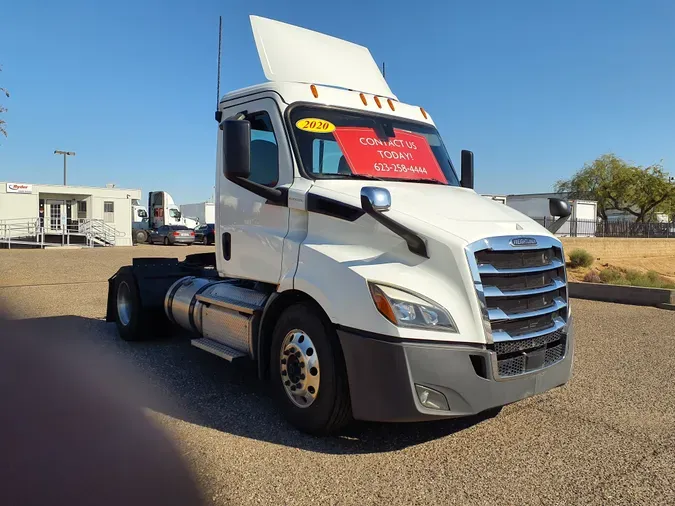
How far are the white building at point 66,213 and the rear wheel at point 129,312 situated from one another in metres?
26.4

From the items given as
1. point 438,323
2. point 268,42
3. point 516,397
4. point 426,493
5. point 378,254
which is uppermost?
point 268,42

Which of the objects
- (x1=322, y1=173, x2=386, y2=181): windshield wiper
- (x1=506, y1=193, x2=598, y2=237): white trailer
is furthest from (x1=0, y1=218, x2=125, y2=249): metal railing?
(x1=322, y1=173, x2=386, y2=181): windshield wiper

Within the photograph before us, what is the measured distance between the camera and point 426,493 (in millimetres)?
3240

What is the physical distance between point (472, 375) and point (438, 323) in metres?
0.40

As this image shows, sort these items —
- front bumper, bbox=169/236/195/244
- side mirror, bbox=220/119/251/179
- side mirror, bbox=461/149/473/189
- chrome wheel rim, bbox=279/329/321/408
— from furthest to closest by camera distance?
1. front bumper, bbox=169/236/195/244
2. side mirror, bbox=461/149/473/189
3. side mirror, bbox=220/119/251/179
4. chrome wheel rim, bbox=279/329/321/408

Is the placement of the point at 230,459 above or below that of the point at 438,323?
below

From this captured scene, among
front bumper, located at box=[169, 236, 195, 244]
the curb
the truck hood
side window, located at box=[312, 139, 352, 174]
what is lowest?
the curb

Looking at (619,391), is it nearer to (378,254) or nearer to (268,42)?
(378,254)

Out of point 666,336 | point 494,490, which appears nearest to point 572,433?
point 494,490

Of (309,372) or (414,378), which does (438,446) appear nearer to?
(414,378)

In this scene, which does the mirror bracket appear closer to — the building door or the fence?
the fence

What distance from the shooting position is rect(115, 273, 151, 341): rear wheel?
7.12 metres

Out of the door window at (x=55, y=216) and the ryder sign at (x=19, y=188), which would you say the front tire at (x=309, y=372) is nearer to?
the ryder sign at (x=19, y=188)

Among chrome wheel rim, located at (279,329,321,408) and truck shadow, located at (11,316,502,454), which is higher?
chrome wheel rim, located at (279,329,321,408)
